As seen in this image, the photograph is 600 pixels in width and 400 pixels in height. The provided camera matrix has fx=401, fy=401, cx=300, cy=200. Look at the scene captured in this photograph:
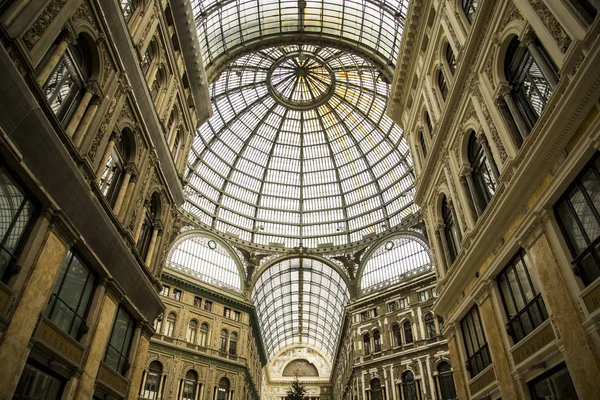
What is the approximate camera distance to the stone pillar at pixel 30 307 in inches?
369

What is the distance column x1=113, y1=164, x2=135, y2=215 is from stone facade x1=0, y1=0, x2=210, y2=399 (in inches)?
3.5

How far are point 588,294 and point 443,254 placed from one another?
35.3ft

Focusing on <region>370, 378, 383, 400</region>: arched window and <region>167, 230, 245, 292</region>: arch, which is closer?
<region>370, 378, 383, 400</region>: arched window

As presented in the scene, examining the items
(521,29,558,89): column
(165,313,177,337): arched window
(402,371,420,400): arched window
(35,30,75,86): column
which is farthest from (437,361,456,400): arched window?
(35,30,75,86): column

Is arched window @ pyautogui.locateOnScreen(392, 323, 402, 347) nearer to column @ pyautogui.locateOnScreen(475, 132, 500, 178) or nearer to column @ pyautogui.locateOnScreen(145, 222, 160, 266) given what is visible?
column @ pyautogui.locateOnScreen(145, 222, 160, 266)

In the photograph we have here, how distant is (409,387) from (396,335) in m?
5.48

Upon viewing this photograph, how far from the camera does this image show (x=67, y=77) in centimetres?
1270

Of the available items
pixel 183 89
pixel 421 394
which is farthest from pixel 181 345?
pixel 183 89

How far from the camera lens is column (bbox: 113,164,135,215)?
51.8 ft

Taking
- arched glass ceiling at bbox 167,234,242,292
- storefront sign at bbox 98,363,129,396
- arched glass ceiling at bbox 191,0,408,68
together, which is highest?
arched glass ceiling at bbox 191,0,408,68

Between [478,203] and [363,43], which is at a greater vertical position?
[363,43]

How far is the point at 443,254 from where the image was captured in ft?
66.5

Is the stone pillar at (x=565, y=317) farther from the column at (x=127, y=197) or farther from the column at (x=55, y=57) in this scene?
the column at (x=127, y=197)

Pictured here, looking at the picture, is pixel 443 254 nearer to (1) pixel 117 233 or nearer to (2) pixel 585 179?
(2) pixel 585 179
